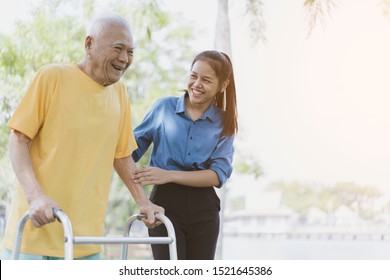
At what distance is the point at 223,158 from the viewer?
261 centimetres

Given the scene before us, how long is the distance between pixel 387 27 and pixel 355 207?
1805mm

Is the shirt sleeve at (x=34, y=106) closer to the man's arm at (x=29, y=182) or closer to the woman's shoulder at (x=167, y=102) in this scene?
the man's arm at (x=29, y=182)

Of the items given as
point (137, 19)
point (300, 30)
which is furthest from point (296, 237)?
point (137, 19)

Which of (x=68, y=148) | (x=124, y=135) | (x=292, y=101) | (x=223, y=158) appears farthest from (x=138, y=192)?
(x=292, y=101)

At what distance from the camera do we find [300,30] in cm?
723

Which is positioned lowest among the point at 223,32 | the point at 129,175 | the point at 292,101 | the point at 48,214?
the point at 48,214

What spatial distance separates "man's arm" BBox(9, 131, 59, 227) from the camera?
185 centimetres

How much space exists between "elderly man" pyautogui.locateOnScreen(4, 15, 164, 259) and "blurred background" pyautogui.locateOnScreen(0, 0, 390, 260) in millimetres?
4669

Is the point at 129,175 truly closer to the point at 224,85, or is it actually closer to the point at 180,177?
the point at 180,177

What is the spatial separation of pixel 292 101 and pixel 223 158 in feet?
15.6

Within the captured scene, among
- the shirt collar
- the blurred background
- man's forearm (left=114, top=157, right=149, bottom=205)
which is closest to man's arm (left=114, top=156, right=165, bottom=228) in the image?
man's forearm (left=114, top=157, right=149, bottom=205)

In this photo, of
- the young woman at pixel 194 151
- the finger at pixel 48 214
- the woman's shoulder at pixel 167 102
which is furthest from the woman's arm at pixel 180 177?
the finger at pixel 48 214

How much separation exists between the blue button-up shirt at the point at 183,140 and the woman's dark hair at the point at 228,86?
0.03 meters

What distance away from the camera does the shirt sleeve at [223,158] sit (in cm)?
255
